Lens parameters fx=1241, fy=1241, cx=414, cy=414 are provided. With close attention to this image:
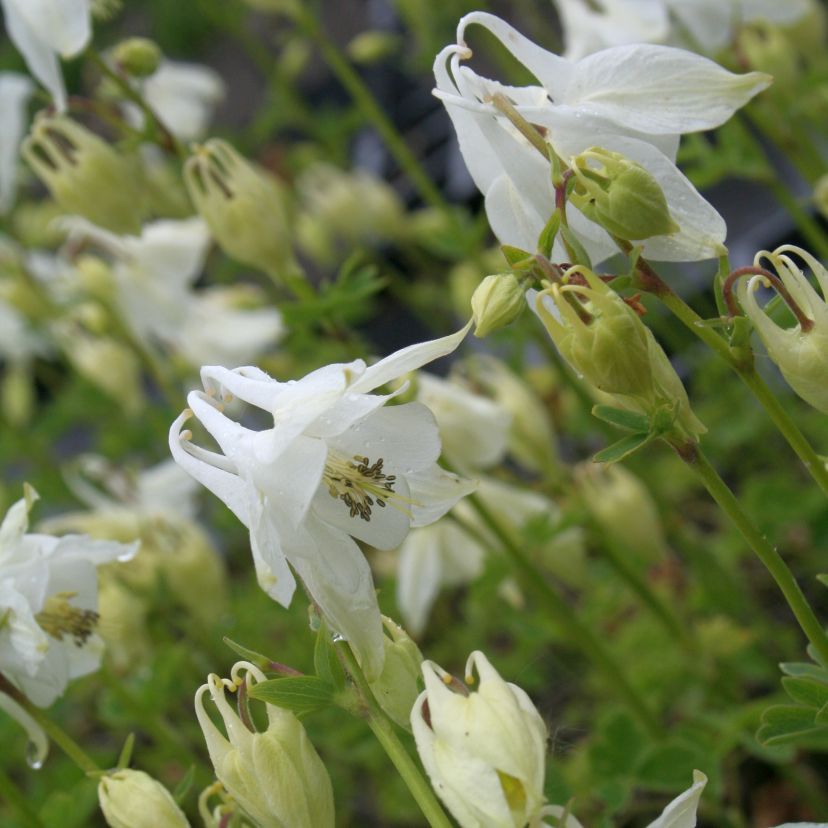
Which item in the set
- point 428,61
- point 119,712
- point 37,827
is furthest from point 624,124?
point 428,61

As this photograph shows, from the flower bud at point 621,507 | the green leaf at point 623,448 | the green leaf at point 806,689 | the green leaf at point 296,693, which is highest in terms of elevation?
the green leaf at point 623,448

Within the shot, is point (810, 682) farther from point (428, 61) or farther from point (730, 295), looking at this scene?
point (428, 61)

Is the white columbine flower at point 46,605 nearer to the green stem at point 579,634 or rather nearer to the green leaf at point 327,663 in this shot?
the green leaf at point 327,663

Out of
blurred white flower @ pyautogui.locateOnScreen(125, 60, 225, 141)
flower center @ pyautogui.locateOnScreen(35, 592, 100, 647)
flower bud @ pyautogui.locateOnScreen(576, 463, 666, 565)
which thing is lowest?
flower bud @ pyautogui.locateOnScreen(576, 463, 666, 565)

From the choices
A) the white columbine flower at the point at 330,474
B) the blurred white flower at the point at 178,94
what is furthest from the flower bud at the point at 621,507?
the blurred white flower at the point at 178,94

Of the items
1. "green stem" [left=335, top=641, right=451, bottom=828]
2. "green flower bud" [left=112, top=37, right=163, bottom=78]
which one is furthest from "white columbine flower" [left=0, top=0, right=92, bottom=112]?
"green stem" [left=335, top=641, right=451, bottom=828]

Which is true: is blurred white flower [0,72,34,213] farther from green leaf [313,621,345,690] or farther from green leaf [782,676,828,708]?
green leaf [782,676,828,708]
